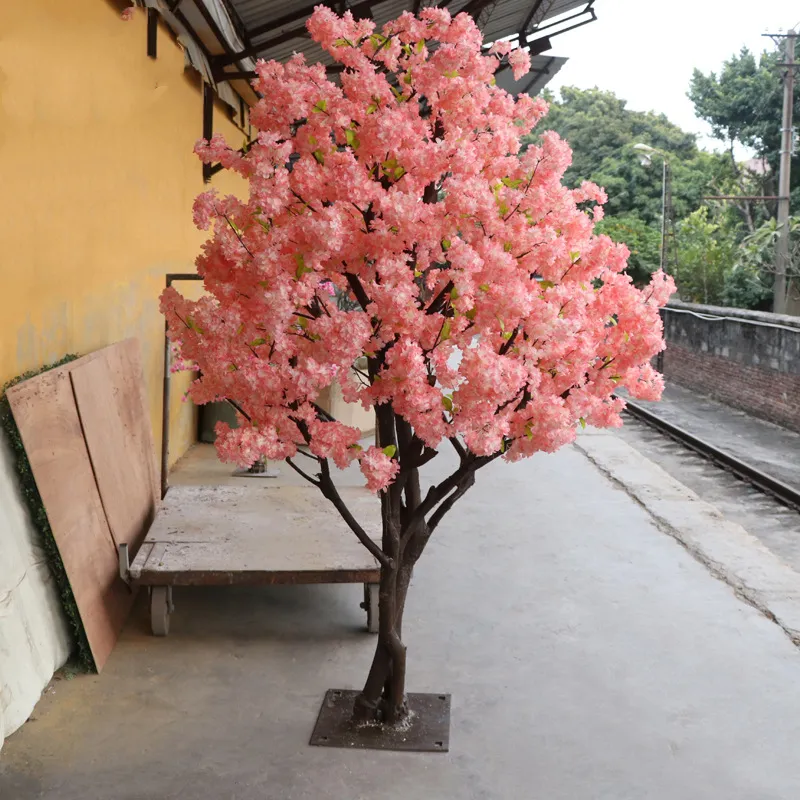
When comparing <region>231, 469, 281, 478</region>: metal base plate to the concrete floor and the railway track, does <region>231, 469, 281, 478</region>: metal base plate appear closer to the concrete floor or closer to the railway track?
the concrete floor

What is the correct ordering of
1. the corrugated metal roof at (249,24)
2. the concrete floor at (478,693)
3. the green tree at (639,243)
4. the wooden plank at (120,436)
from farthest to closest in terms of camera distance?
1. the green tree at (639,243)
2. the corrugated metal roof at (249,24)
3. the wooden plank at (120,436)
4. the concrete floor at (478,693)

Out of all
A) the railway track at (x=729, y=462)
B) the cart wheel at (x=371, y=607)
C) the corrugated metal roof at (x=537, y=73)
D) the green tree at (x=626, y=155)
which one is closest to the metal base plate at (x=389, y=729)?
the cart wheel at (x=371, y=607)

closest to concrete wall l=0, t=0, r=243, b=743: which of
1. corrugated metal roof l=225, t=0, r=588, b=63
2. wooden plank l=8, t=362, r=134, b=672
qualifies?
wooden plank l=8, t=362, r=134, b=672

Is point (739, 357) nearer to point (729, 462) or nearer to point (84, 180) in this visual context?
point (729, 462)

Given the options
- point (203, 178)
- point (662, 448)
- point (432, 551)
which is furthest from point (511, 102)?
point (662, 448)

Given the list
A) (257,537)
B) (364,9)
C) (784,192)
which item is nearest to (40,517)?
(257,537)

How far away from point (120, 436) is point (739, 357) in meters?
13.1

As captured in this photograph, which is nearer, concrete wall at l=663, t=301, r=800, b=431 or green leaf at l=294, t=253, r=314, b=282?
green leaf at l=294, t=253, r=314, b=282

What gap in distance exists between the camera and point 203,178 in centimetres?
952

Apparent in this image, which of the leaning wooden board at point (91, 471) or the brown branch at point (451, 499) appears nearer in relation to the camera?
the brown branch at point (451, 499)

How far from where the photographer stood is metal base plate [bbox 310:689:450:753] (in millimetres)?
3914

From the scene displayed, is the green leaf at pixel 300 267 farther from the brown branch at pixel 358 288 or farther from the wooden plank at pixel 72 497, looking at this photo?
the wooden plank at pixel 72 497

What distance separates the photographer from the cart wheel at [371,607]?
16.7 ft

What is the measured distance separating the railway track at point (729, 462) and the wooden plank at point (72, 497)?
23.1ft
